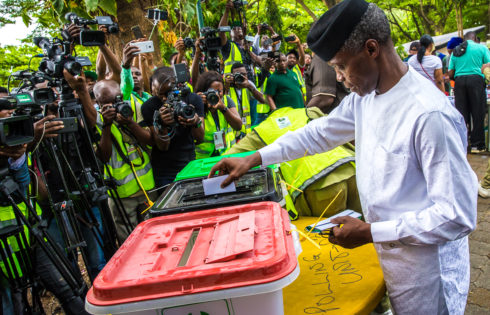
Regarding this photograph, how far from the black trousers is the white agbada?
583 cm

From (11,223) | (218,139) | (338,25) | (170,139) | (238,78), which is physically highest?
(338,25)

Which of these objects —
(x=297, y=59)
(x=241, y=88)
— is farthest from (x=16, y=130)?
(x=297, y=59)

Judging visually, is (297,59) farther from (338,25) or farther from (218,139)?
(338,25)

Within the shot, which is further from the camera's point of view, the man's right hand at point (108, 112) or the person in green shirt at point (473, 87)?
the person in green shirt at point (473, 87)

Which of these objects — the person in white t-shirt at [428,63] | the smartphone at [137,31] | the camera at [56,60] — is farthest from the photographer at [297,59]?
the camera at [56,60]

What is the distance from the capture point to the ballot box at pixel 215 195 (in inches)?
61.3

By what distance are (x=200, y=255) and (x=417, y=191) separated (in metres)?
0.79

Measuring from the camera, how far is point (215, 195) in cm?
167

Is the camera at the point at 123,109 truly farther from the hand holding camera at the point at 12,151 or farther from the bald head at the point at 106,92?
the hand holding camera at the point at 12,151

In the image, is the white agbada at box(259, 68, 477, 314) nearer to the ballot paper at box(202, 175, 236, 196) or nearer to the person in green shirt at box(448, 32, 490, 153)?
the ballot paper at box(202, 175, 236, 196)

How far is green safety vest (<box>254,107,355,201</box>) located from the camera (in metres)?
2.06

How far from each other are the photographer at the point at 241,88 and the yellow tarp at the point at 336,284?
2.35 metres

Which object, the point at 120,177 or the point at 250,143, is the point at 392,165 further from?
the point at 120,177

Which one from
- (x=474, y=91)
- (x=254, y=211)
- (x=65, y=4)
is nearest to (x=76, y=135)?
(x=254, y=211)
